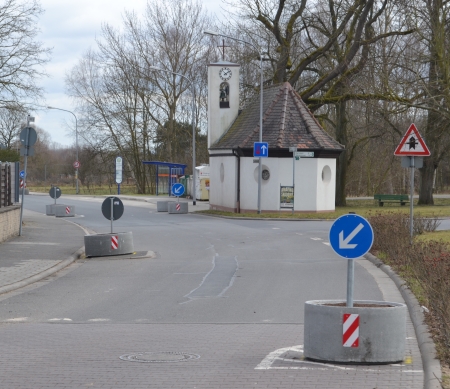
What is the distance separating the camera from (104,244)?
19.5 metres

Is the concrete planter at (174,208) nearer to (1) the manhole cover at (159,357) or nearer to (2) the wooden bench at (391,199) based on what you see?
(2) the wooden bench at (391,199)

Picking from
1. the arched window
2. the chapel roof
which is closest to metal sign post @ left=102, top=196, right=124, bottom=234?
the chapel roof

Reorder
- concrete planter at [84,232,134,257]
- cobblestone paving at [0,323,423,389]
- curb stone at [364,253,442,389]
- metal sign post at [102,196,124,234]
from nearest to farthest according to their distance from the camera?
curb stone at [364,253,442,389], cobblestone paving at [0,323,423,389], concrete planter at [84,232,134,257], metal sign post at [102,196,124,234]

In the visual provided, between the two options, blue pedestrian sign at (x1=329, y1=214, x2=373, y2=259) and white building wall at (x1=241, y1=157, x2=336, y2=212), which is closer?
blue pedestrian sign at (x1=329, y1=214, x2=373, y2=259)

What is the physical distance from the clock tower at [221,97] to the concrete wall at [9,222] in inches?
809

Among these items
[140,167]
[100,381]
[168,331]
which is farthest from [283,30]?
[100,381]

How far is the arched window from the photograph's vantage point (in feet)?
145

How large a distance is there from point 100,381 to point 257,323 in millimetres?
3948

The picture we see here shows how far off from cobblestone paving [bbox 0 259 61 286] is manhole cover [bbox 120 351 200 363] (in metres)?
6.98

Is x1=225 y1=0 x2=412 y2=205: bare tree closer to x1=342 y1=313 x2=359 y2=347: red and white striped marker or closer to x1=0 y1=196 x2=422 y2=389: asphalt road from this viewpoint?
x1=0 y1=196 x2=422 y2=389: asphalt road

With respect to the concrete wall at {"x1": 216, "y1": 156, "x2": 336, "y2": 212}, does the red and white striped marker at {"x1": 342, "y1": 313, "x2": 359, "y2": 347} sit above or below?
below

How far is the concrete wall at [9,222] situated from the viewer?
22.2 metres

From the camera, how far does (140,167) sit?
2891 inches

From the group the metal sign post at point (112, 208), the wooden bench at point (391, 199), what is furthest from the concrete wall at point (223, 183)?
the metal sign post at point (112, 208)
